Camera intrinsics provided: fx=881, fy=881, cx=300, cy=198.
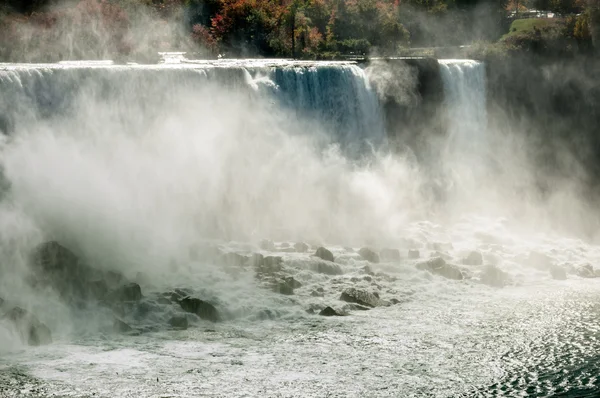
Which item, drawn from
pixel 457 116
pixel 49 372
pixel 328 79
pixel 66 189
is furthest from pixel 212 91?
pixel 49 372

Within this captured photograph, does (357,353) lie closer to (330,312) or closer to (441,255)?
(330,312)

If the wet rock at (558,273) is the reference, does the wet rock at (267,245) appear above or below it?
above

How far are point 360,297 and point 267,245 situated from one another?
5054mm

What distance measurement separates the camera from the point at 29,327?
1750 cm

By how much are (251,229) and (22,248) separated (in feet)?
26.1

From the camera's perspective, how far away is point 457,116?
36500mm

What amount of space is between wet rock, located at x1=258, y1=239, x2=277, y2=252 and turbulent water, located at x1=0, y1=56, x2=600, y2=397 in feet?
0.37

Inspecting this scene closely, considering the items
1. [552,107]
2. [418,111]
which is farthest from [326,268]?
[552,107]

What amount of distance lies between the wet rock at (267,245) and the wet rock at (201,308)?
556 cm

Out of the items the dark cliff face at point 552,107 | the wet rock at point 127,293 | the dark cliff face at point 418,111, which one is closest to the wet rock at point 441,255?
the dark cliff face at point 418,111

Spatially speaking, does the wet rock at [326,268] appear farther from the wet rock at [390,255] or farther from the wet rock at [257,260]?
the wet rock at [390,255]

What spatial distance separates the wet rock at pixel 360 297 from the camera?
20.9 metres

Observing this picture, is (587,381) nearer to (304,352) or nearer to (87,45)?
(304,352)

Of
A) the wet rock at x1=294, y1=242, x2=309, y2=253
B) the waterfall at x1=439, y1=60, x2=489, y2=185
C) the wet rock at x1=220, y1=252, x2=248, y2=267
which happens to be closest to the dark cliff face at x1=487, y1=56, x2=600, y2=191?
the waterfall at x1=439, y1=60, x2=489, y2=185
